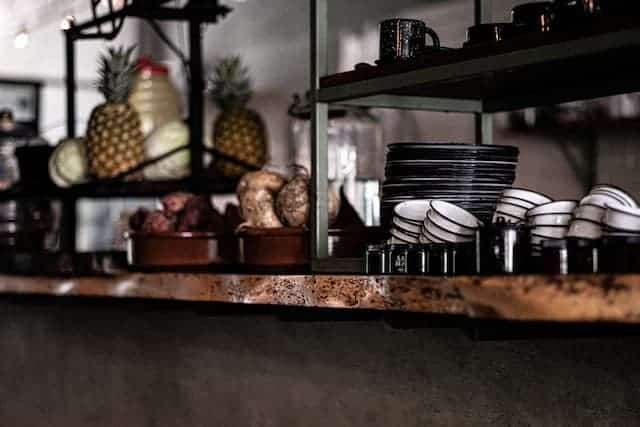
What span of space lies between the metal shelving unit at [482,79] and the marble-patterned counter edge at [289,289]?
0.22 ft

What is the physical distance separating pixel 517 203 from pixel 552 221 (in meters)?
0.13

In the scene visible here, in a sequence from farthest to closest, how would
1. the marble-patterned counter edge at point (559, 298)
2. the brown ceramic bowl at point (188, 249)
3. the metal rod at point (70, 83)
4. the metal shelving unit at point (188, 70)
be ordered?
the metal rod at point (70, 83), the metal shelving unit at point (188, 70), the brown ceramic bowl at point (188, 249), the marble-patterned counter edge at point (559, 298)

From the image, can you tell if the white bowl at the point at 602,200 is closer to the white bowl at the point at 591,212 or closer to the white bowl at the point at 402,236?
the white bowl at the point at 591,212

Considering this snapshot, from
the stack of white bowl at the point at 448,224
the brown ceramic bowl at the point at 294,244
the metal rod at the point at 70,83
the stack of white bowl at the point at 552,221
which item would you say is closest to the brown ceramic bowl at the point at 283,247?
the brown ceramic bowl at the point at 294,244

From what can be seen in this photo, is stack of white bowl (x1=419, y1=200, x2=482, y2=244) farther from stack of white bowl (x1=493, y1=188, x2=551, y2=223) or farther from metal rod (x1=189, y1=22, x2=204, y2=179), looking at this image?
metal rod (x1=189, y1=22, x2=204, y2=179)

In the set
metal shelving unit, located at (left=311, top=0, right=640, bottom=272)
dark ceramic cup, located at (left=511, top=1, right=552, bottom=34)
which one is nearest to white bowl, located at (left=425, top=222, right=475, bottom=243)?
metal shelving unit, located at (left=311, top=0, right=640, bottom=272)

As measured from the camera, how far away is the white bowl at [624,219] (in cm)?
143

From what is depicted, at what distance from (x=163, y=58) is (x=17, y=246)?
1.90m

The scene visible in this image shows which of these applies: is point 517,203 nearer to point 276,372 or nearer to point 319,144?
point 319,144

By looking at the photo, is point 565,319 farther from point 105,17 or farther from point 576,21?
point 105,17

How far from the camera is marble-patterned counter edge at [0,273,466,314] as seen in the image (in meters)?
1.62

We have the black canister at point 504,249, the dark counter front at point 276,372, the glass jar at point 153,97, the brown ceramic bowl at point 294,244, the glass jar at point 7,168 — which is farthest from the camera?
the glass jar at point 7,168

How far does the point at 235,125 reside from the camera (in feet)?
9.30

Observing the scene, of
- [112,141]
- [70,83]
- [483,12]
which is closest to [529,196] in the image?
[483,12]
